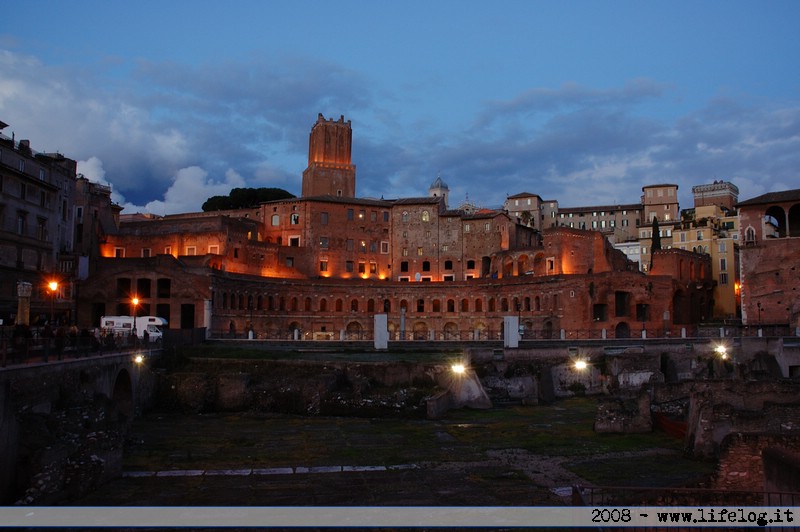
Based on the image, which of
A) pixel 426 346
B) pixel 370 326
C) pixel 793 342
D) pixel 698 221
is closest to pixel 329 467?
pixel 426 346

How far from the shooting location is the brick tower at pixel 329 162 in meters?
102

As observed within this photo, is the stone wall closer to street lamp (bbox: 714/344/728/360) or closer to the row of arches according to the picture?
street lamp (bbox: 714/344/728/360)

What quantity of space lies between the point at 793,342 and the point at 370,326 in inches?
1826

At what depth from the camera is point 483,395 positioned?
1361 inches

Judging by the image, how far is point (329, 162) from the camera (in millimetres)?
103812

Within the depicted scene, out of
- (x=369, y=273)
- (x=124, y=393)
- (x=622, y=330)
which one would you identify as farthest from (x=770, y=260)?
(x=124, y=393)

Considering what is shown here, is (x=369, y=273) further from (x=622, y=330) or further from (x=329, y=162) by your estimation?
(x=622, y=330)

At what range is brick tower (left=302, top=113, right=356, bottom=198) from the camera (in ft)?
336

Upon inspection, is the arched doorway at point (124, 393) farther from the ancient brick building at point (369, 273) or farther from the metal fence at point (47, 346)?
the ancient brick building at point (369, 273)

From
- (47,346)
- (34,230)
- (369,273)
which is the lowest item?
(47,346)

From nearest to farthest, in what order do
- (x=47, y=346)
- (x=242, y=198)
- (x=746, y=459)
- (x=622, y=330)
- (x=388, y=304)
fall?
(x=746, y=459) < (x=47, y=346) < (x=622, y=330) < (x=388, y=304) < (x=242, y=198)

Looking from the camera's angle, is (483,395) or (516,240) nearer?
(483,395)

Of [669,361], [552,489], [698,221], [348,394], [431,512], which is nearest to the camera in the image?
[431,512]

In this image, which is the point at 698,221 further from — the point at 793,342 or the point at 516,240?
the point at 793,342
